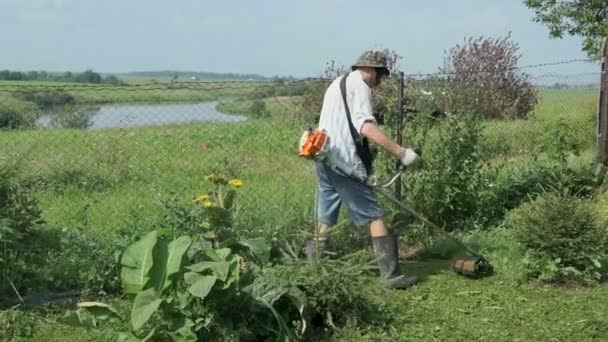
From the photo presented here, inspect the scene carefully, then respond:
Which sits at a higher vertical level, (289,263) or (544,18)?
(544,18)

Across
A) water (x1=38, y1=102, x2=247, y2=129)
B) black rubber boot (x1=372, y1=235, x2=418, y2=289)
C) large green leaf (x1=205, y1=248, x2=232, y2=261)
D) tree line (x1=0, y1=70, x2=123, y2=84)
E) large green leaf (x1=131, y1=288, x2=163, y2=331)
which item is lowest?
black rubber boot (x1=372, y1=235, x2=418, y2=289)

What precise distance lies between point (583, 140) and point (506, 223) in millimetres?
3333

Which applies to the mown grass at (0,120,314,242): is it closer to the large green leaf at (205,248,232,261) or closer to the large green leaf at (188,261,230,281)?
the large green leaf at (205,248,232,261)

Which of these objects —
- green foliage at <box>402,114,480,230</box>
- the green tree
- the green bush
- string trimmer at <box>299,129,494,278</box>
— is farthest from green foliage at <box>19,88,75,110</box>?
the green tree

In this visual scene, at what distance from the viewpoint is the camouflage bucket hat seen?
5.29 meters

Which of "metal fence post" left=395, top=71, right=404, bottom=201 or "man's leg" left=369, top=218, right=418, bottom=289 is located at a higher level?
"metal fence post" left=395, top=71, right=404, bottom=201

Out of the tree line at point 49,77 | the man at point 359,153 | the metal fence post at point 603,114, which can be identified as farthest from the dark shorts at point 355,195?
the metal fence post at point 603,114

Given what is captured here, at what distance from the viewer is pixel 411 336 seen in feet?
15.2

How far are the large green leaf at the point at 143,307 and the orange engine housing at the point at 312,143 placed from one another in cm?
161

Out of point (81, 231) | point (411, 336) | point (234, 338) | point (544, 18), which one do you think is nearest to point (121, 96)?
point (81, 231)

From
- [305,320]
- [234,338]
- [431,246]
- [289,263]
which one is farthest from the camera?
[431,246]

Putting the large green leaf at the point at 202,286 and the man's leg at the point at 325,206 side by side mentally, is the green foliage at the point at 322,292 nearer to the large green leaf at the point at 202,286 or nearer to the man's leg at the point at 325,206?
the large green leaf at the point at 202,286

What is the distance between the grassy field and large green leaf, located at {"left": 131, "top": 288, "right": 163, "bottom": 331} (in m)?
0.43

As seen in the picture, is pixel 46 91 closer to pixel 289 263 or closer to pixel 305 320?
pixel 289 263
